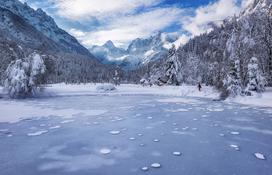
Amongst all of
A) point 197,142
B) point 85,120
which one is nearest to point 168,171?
point 197,142

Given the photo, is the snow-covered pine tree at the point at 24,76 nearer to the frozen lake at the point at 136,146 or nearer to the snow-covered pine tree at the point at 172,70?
the frozen lake at the point at 136,146

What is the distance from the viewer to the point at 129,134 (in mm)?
10664

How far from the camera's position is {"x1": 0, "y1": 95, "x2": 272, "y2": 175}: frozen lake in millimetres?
6871

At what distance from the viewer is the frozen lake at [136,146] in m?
6.87

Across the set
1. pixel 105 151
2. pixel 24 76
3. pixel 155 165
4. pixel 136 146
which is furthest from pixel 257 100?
pixel 24 76

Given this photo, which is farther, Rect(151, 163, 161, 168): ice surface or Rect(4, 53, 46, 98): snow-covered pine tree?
Rect(4, 53, 46, 98): snow-covered pine tree

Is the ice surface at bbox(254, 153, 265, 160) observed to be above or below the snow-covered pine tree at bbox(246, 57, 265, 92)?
below

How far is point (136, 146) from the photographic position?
29.3 ft

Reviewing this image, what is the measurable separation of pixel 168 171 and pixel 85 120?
7977 millimetres

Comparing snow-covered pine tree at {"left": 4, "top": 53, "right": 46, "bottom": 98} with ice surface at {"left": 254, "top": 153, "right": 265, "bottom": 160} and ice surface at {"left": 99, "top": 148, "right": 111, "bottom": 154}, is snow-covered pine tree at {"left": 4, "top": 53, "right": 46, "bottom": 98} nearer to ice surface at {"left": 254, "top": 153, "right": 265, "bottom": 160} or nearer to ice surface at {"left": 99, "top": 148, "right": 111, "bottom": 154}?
ice surface at {"left": 99, "top": 148, "right": 111, "bottom": 154}

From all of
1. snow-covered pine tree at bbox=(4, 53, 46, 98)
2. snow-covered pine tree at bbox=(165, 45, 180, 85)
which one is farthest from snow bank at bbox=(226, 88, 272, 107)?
snow-covered pine tree at bbox=(165, 45, 180, 85)

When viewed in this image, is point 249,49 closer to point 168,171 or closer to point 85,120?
point 85,120

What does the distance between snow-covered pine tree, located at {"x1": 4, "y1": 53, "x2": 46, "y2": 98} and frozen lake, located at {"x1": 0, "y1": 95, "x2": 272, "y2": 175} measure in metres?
12.0

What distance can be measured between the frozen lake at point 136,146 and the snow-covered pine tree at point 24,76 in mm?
12028
